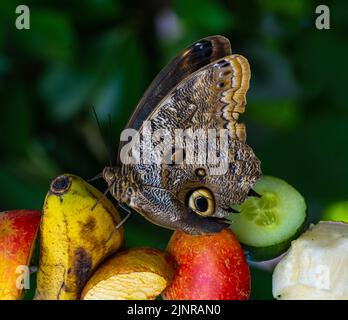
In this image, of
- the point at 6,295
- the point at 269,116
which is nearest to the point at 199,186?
the point at 6,295

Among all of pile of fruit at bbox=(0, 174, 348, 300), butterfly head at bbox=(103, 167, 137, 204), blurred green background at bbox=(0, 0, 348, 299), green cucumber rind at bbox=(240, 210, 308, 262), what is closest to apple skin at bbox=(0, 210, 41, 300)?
pile of fruit at bbox=(0, 174, 348, 300)

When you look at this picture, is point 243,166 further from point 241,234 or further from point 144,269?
point 144,269

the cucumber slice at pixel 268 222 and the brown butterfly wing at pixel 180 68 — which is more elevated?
the brown butterfly wing at pixel 180 68

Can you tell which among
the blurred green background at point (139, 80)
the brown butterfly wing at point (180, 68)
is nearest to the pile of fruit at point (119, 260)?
the brown butterfly wing at point (180, 68)

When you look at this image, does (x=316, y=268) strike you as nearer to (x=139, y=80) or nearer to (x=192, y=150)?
(x=192, y=150)

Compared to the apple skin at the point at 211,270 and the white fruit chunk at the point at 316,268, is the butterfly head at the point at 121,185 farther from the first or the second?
the white fruit chunk at the point at 316,268

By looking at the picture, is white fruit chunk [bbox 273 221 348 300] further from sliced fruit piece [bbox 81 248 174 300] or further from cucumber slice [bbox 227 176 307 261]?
sliced fruit piece [bbox 81 248 174 300]

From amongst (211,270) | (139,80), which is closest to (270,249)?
(211,270)
